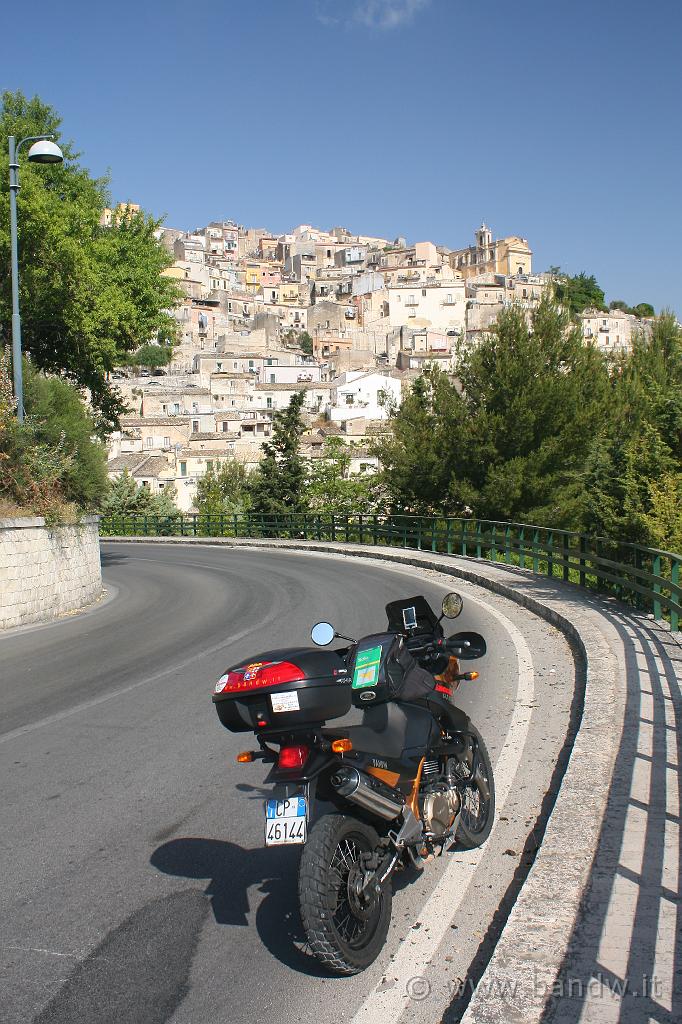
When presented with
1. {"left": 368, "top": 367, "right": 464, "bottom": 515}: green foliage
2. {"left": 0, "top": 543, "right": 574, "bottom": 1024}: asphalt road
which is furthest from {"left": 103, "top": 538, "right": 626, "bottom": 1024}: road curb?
{"left": 368, "top": 367, "right": 464, "bottom": 515}: green foliage

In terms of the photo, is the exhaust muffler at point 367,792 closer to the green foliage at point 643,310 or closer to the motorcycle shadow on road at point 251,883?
the motorcycle shadow on road at point 251,883

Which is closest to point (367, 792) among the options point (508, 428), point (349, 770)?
point (349, 770)

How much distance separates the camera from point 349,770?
4184mm

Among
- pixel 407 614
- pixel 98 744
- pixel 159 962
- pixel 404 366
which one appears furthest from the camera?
pixel 404 366

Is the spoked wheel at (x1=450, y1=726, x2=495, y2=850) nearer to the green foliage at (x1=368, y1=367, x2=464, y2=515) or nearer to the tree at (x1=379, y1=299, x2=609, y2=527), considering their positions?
the tree at (x1=379, y1=299, x2=609, y2=527)

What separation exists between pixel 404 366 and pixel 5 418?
4356 inches

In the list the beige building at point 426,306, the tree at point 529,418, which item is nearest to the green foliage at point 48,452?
the tree at point 529,418

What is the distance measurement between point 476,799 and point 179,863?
1697 millimetres

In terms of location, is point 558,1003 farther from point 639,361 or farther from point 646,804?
point 639,361

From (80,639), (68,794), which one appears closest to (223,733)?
(68,794)

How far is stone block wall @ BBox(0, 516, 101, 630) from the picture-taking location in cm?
1630

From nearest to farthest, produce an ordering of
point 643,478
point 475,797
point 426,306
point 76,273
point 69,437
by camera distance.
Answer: point 475,797 → point 643,478 → point 69,437 → point 76,273 → point 426,306

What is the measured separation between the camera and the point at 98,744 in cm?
777

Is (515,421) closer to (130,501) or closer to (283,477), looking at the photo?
(283,477)
